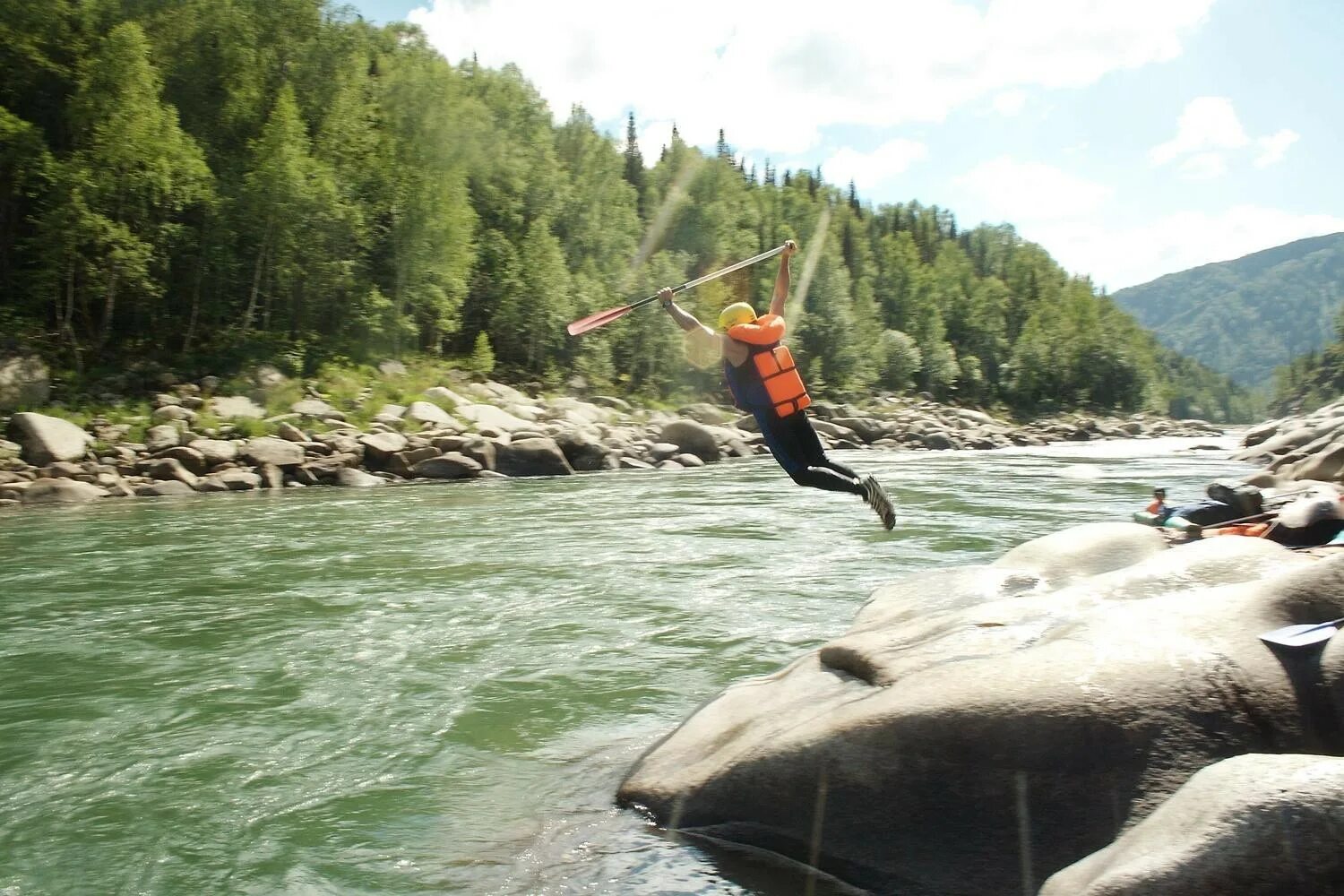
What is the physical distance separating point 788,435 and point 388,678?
390cm

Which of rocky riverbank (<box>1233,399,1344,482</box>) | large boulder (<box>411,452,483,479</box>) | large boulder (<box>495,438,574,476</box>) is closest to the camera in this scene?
rocky riverbank (<box>1233,399,1344,482</box>)

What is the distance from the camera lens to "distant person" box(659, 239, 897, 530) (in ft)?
26.4

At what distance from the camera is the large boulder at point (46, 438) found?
21.7 metres

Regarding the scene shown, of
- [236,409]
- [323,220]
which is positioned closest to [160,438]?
[236,409]

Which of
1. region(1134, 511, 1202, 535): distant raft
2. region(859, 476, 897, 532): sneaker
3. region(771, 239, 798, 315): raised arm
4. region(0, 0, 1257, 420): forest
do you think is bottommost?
region(1134, 511, 1202, 535): distant raft

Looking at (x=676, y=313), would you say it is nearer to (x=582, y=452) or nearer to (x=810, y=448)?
(x=810, y=448)

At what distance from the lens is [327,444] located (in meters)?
26.2

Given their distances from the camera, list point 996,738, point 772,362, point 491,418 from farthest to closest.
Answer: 1. point 491,418
2. point 772,362
3. point 996,738

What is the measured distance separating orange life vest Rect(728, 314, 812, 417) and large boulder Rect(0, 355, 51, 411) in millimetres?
23831

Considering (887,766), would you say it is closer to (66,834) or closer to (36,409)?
(66,834)

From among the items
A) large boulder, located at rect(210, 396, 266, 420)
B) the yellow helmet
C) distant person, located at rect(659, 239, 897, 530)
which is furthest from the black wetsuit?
large boulder, located at rect(210, 396, 266, 420)

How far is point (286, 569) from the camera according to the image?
11977 millimetres

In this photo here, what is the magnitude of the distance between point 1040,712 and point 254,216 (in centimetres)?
3562

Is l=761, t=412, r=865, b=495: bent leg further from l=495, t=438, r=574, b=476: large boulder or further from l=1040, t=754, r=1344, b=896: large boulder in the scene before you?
l=495, t=438, r=574, b=476: large boulder
